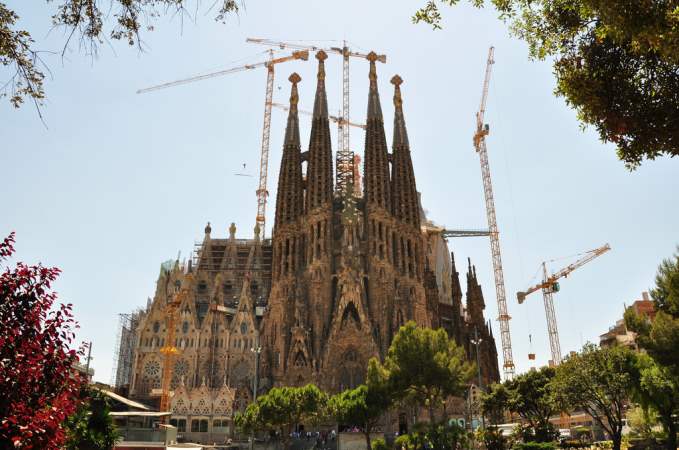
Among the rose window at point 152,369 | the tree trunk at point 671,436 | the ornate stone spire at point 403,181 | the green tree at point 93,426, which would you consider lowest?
the tree trunk at point 671,436

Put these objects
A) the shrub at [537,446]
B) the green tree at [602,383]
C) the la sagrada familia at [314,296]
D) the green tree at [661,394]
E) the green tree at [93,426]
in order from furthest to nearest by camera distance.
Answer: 1. the la sagrada familia at [314,296]
2. the shrub at [537,446]
3. the green tree at [602,383]
4. the green tree at [661,394]
5. the green tree at [93,426]

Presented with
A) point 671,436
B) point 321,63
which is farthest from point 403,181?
point 671,436

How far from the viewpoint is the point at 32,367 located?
755cm

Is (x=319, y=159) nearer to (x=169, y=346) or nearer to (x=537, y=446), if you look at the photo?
(x=169, y=346)

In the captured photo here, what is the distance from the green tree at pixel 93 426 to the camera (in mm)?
16312

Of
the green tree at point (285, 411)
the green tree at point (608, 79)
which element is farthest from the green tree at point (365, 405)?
the green tree at point (608, 79)

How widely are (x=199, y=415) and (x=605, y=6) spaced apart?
50343mm

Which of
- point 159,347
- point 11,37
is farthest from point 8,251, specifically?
point 159,347

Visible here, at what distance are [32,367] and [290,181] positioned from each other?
58.2 m

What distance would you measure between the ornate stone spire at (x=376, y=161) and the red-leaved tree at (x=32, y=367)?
54042 mm

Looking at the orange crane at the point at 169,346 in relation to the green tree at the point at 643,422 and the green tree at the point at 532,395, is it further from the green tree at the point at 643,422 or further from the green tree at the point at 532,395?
the green tree at the point at 643,422

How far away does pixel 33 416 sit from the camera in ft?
24.0

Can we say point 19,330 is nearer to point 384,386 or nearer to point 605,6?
point 605,6

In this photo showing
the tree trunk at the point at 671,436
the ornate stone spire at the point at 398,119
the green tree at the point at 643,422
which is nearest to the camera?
the tree trunk at the point at 671,436
